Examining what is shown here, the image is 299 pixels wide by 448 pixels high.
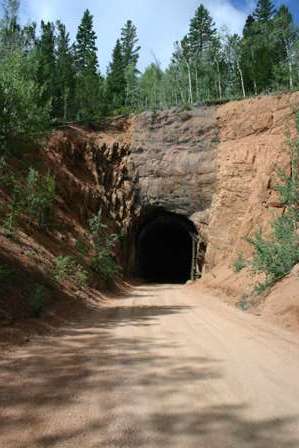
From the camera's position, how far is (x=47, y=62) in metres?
47.2

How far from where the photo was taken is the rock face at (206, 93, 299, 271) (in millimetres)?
22672

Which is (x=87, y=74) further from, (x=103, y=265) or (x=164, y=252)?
(x=103, y=265)

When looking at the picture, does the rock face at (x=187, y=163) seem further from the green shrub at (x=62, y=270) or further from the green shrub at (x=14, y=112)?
the green shrub at (x=14, y=112)

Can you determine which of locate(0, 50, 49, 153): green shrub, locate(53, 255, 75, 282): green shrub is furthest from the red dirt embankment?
locate(0, 50, 49, 153): green shrub

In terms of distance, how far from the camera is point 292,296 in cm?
1062

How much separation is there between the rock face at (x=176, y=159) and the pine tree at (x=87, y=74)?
21.2 feet

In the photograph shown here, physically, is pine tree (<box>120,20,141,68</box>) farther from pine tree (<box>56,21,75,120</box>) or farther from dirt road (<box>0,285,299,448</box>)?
dirt road (<box>0,285,299,448</box>)

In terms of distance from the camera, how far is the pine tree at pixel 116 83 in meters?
52.5

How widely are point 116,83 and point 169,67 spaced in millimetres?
7854

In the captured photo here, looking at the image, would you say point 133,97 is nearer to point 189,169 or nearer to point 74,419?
point 189,169

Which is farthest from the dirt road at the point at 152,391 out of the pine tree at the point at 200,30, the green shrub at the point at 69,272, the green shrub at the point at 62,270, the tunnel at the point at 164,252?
the pine tree at the point at 200,30

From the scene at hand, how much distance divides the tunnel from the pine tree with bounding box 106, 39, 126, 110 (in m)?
17.3

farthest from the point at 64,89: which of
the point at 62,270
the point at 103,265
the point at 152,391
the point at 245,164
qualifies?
the point at 152,391

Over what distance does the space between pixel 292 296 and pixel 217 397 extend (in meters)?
6.84
